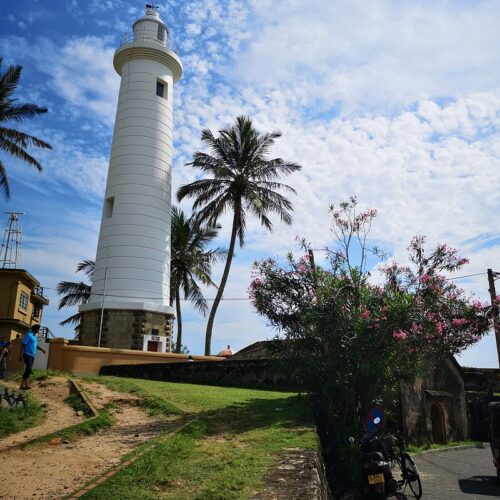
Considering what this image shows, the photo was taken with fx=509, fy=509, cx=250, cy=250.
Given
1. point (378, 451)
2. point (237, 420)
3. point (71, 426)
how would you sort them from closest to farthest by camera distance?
point (378, 451), point (71, 426), point (237, 420)

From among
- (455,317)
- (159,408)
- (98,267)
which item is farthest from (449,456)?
(98,267)

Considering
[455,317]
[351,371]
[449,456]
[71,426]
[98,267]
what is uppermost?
[98,267]

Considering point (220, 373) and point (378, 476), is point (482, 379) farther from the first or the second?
point (378, 476)

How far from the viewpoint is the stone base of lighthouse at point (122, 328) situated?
75.8ft

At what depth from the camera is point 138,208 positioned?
82.5 ft

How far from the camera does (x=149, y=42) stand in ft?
88.8

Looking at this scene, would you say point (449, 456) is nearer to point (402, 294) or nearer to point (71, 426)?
point (402, 294)

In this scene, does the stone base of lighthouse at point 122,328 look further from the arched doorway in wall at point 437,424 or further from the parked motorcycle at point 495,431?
the parked motorcycle at point 495,431

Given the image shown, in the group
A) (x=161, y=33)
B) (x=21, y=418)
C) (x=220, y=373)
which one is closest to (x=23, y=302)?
(x=161, y=33)

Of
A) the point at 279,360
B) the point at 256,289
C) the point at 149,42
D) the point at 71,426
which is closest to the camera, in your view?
the point at 71,426

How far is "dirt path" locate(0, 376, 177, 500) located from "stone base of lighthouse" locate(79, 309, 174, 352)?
41.3 feet

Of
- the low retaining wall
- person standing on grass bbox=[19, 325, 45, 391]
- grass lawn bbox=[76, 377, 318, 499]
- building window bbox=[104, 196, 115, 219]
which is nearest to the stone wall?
the low retaining wall

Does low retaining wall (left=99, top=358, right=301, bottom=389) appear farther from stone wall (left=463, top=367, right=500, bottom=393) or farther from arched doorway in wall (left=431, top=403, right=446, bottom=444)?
stone wall (left=463, top=367, right=500, bottom=393)

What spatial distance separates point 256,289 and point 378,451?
19.5 feet
